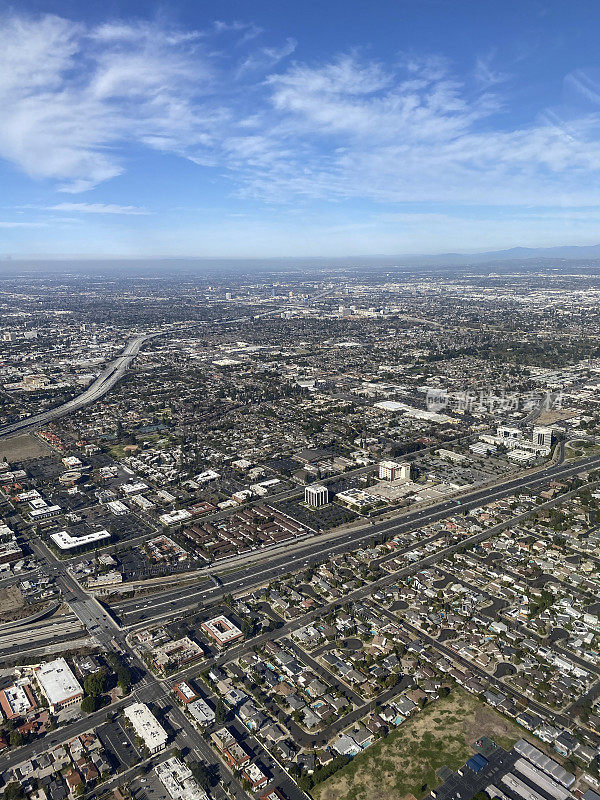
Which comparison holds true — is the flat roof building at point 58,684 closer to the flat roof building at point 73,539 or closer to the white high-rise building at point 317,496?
the flat roof building at point 73,539

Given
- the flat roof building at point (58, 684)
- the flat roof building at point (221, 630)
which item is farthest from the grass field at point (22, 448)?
the flat roof building at point (221, 630)

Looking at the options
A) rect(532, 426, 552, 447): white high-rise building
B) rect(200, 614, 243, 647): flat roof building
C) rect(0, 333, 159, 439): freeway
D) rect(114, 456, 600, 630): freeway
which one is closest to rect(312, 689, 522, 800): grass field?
rect(200, 614, 243, 647): flat roof building

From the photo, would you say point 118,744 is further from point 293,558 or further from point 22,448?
point 22,448

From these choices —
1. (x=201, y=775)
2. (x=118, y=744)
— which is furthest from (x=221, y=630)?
(x=201, y=775)

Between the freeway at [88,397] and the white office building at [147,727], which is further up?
the freeway at [88,397]

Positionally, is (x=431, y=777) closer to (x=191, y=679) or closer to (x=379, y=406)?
(x=191, y=679)
